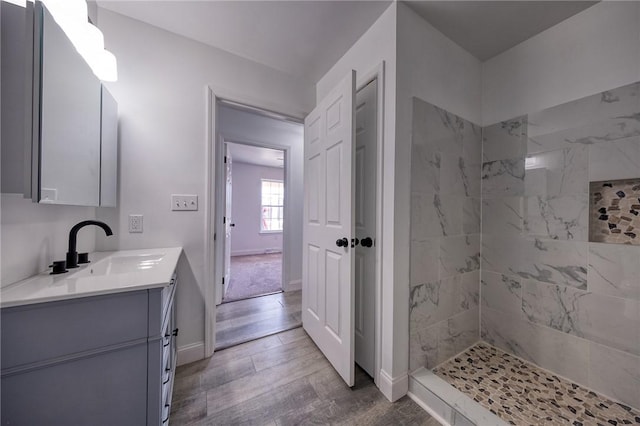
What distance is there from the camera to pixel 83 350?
2.48 ft

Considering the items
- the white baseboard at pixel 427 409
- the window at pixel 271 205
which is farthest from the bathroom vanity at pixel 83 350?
the window at pixel 271 205

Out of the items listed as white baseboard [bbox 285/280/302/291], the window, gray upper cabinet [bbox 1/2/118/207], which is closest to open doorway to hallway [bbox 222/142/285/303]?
the window

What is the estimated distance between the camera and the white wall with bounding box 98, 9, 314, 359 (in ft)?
4.96

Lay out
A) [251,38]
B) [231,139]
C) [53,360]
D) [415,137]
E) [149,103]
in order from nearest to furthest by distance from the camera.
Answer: [53,360], [415,137], [149,103], [251,38], [231,139]

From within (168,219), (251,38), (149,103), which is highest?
(251,38)

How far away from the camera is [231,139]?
2.76m

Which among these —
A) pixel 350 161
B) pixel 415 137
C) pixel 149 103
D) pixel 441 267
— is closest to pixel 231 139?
pixel 149 103

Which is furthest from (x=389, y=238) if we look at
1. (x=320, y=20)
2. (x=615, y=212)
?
(x=320, y=20)

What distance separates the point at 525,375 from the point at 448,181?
54.8 inches

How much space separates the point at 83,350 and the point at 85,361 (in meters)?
0.04

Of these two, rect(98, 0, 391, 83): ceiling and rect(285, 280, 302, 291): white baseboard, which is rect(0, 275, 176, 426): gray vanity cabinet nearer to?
rect(98, 0, 391, 83): ceiling

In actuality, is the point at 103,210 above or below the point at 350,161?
below

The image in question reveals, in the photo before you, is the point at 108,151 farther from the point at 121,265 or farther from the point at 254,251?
the point at 254,251

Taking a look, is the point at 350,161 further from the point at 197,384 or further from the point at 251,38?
the point at 197,384
